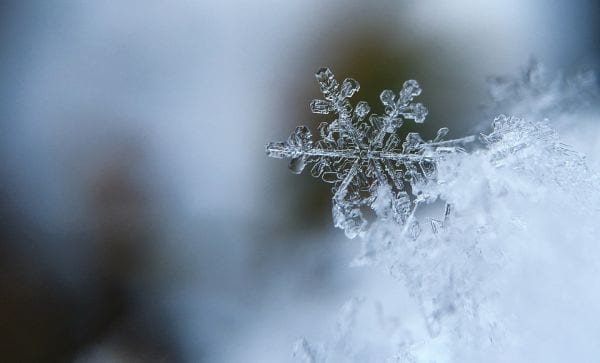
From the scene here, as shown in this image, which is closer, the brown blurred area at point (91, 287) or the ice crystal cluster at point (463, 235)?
the ice crystal cluster at point (463, 235)

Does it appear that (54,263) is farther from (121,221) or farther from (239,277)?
(239,277)

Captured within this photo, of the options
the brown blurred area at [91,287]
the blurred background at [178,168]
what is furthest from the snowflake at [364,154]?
the brown blurred area at [91,287]

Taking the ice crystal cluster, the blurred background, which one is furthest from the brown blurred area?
the ice crystal cluster

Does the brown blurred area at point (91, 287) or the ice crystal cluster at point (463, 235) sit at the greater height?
the ice crystal cluster at point (463, 235)

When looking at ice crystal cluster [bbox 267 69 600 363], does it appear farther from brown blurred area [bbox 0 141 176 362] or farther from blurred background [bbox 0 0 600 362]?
brown blurred area [bbox 0 141 176 362]

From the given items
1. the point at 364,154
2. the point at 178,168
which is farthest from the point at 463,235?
the point at 178,168

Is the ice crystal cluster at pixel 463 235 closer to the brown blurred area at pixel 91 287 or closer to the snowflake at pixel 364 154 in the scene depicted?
the snowflake at pixel 364 154

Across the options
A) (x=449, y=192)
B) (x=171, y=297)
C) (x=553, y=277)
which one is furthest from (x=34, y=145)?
(x=553, y=277)
